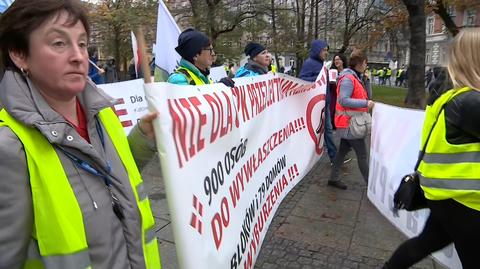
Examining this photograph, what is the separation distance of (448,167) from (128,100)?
18.6 ft

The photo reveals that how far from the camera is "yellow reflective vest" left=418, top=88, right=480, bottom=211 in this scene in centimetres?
212

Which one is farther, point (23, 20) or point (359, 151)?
point (359, 151)

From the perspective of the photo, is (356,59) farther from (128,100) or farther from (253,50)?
(128,100)

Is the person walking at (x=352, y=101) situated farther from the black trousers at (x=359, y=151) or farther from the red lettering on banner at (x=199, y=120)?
the red lettering on banner at (x=199, y=120)

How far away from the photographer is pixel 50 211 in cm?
Result: 118

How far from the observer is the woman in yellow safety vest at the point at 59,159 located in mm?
1173

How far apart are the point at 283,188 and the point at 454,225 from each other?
5.15ft

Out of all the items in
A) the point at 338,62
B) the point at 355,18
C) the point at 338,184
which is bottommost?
the point at 338,184

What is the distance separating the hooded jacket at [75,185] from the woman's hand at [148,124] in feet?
0.45

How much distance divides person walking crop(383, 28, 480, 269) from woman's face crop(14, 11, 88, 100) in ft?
5.95

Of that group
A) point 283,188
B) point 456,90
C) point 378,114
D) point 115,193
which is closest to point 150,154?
point 115,193

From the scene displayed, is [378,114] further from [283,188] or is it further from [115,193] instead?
[115,193]

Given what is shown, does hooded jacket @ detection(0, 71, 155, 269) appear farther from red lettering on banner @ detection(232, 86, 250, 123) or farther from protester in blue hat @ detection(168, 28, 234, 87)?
protester in blue hat @ detection(168, 28, 234, 87)

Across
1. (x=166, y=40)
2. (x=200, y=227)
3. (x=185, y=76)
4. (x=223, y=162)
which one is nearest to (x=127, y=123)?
(x=166, y=40)
